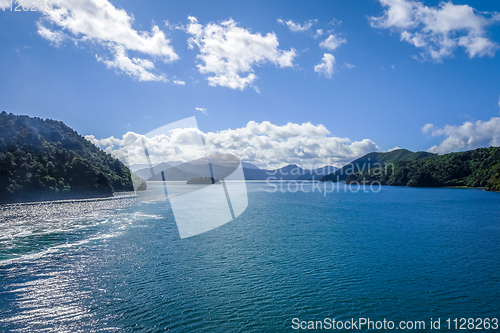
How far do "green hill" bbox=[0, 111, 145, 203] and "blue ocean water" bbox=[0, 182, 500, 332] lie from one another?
225ft

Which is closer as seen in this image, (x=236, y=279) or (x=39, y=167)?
(x=236, y=279)

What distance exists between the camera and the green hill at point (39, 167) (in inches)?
3378

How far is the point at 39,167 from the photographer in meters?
97.6

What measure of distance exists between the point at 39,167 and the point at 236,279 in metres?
112

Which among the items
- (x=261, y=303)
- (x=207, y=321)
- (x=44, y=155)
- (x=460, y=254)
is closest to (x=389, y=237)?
(x=460, y=254)

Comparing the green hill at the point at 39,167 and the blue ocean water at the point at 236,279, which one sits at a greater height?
the green hill at the point at 39,167

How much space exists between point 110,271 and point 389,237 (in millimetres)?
34084

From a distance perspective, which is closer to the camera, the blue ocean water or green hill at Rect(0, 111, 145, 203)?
the blue ocean water

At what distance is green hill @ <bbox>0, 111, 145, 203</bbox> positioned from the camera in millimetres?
85812

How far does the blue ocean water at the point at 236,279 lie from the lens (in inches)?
568

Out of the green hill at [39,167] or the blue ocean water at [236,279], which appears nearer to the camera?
the blue ocean water at [236,279]

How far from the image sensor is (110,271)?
70.4 ft

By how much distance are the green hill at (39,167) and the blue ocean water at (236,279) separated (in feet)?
225

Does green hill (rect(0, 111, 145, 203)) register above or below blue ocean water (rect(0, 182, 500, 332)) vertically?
above
